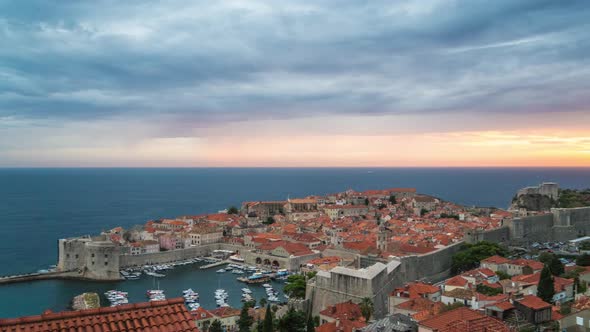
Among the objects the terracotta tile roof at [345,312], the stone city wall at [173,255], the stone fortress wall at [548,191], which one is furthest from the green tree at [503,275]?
the stone fortress wall at [548,191]

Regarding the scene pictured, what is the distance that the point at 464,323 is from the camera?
7691mm

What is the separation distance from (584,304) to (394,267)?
32.1 feet

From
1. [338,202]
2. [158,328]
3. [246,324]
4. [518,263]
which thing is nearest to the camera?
[158,328]

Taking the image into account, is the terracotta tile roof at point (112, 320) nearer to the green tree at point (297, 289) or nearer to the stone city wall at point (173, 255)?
the green tree at point (297, 289)

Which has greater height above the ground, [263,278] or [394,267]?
[394,267]

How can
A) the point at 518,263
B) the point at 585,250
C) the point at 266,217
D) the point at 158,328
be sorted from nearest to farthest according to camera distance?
1. the point at 158,328
2. the point at 518,263
3. the point at 585,250
4. the point at 266,217

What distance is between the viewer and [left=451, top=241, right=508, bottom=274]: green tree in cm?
2502

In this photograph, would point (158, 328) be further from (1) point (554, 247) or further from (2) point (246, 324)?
(1) point (554, 247)

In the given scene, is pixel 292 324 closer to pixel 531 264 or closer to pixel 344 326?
pixel 344 326

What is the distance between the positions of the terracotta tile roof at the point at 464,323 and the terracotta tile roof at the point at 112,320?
5.37m

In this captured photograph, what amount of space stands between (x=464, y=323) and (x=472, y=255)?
61.7 feet

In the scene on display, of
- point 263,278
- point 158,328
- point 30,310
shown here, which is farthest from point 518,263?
point 30,310

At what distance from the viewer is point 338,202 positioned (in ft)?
189

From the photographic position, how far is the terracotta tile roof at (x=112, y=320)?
3.13 meters
